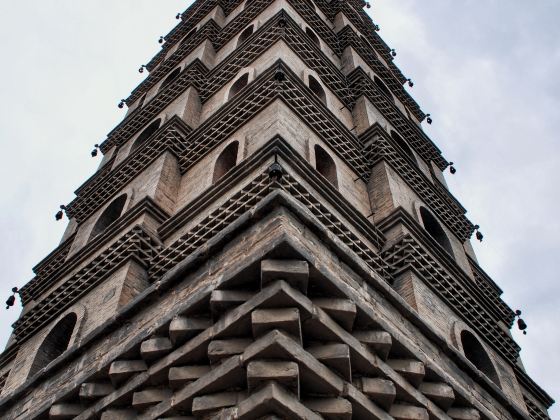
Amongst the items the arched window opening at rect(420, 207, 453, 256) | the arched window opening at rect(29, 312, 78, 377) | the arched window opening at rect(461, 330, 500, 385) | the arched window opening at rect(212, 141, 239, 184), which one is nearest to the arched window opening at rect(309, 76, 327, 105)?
the arched window opening at rect(420, 207, 453, 256)

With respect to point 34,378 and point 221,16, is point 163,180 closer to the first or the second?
point 34,378

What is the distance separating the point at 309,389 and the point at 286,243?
4.41 feet

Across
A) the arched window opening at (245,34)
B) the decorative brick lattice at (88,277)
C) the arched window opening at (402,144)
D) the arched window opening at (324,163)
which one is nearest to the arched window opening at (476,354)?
the arched window opening at (324,163)

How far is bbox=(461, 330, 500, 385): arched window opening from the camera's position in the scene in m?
12.6

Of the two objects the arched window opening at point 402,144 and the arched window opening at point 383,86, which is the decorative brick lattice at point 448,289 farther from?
the arched window opening at point 383,86

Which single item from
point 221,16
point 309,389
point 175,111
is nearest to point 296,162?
point 309,389

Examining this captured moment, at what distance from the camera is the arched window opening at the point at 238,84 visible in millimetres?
16734

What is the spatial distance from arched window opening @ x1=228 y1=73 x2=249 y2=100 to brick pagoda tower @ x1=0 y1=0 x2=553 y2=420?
6.4 inches

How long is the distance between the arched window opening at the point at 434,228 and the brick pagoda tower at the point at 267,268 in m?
0.04

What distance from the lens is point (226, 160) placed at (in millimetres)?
14047

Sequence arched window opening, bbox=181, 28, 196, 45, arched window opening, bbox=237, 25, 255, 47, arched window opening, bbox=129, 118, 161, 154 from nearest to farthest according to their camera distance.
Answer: arched window opening, bbox=129, 118, 161, 154 → arched window opening, bbox=237, 25, 255, 47 → arched window opening, bbox=181, 28, 196, 45

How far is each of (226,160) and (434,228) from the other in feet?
14.0

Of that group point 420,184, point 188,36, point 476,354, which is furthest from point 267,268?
point 188,36

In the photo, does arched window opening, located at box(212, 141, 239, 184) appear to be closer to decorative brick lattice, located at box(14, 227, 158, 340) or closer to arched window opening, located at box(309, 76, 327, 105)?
decorative brick lattice, located at box(14, 227, 158, 340)
